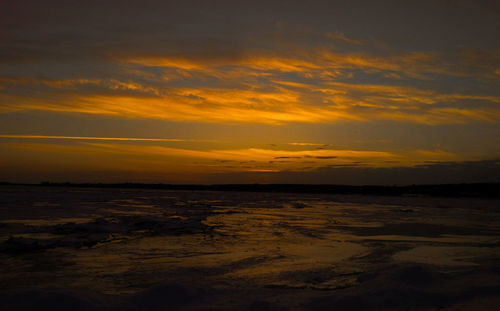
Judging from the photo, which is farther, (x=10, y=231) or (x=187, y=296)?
(x=10, y=231)

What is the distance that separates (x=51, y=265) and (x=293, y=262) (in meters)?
4.01

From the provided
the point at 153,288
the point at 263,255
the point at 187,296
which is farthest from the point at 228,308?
the point at 263,255

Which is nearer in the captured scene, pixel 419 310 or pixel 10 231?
pixel 419 310

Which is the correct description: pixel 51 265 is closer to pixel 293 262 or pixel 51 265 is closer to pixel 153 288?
pixel 153 288

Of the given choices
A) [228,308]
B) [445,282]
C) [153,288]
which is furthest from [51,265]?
[445,282]

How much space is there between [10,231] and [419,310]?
986 cm

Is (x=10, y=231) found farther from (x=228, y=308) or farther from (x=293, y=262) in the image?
(x=228, y=308)

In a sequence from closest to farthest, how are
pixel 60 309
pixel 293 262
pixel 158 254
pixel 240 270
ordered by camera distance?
pixel 60 309, pixel 240 270, pixel 293 262, pixel 158 254

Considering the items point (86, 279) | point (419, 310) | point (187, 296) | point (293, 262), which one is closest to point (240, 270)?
point (293, 262)

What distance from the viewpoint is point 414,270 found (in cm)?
601

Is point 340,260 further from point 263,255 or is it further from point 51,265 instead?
point 51,265

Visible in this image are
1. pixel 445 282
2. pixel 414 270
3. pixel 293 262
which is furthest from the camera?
pixel 293 262

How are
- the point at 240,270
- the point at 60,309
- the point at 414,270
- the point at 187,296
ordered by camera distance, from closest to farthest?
the point at 60,309 < the point at 187,296 < the point at 414,270 < the point at 240,270

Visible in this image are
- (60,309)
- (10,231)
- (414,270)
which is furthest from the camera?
(10,231)
